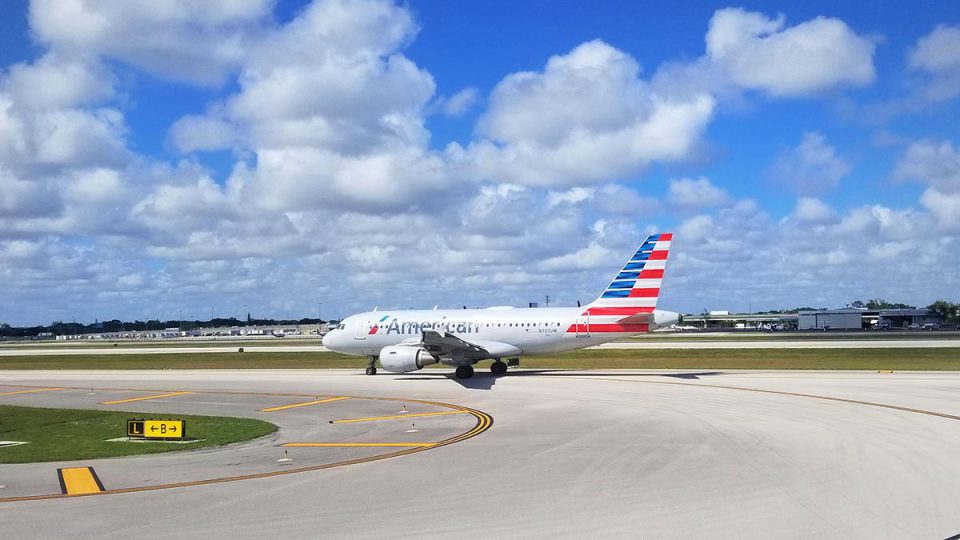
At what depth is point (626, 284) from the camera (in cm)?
3791

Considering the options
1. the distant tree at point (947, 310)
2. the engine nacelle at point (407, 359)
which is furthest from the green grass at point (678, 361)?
the distant tree at point (947, 310)

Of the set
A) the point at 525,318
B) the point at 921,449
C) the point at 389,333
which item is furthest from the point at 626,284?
the point at 921,449

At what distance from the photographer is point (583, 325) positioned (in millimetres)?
38438

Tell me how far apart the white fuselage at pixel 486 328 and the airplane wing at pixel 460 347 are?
1.24ft

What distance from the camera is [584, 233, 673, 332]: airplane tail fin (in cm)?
3750

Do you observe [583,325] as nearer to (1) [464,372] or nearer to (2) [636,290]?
(2) [636,290]

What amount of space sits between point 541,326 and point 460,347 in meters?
4.50

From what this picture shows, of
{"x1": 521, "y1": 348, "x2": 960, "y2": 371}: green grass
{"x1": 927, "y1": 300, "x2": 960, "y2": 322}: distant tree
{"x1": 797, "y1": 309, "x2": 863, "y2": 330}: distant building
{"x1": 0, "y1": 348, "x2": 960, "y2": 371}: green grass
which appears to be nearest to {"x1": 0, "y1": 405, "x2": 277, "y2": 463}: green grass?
{"x1": 0, "y1": 348, "x2": 960, "y2": 371}: green grass

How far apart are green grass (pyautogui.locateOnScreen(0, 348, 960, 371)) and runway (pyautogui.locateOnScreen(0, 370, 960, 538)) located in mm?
18465

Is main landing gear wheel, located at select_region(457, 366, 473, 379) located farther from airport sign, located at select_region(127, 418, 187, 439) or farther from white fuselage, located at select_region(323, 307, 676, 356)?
airport sign, located at select_region(127, 418, 187, 439)

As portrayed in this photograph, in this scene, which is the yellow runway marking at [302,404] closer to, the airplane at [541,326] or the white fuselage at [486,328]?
the airplane at [541,326]

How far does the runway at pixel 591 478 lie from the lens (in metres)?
10.9

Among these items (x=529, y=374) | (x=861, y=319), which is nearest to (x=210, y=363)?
(x=529, y=374)

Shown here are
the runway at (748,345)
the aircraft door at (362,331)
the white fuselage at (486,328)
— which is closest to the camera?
the white fuselage at (486,328)
